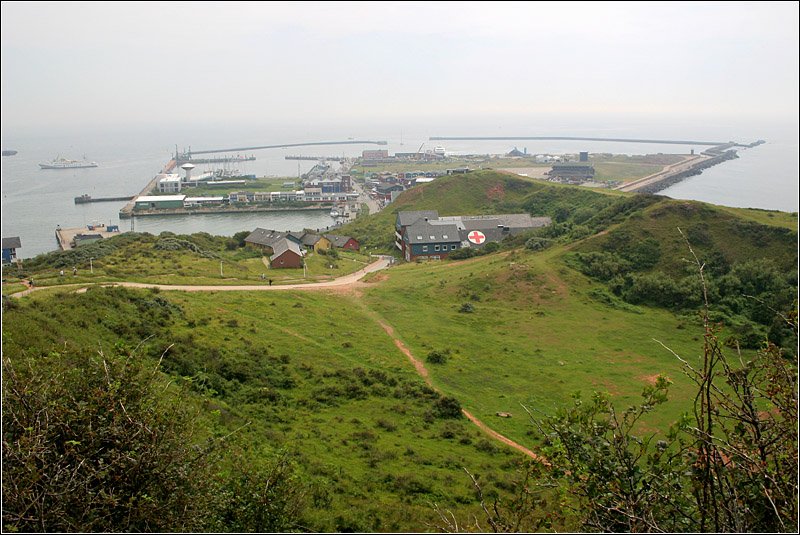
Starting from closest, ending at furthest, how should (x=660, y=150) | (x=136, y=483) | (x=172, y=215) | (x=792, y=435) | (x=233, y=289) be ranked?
(x=792, y=435) < (x=136, y=483) < (x=233, y=289) < (x=172, y=215) < (x=660, y=150)

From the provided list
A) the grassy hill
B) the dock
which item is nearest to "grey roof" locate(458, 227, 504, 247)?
the grassy hill

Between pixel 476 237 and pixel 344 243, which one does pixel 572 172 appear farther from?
pixel 344 243

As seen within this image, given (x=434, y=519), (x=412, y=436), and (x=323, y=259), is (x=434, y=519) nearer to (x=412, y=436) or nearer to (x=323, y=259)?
(x=412, y=436)

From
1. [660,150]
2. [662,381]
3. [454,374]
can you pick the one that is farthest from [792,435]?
[660,150]

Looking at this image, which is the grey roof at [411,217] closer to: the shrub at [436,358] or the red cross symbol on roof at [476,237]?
the red cross symbol on roof at [476,237]

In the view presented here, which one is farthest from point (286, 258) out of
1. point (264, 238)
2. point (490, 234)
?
point (490, 234)

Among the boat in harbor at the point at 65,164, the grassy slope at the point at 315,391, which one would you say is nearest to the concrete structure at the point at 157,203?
the boat in harbor at the point at 65,164

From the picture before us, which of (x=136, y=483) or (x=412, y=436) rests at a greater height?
(x=136, y=483)

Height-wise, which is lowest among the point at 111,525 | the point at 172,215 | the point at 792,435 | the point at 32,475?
the point at 172,215
